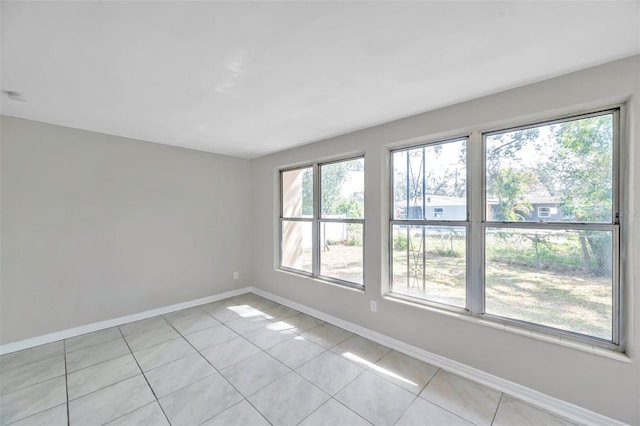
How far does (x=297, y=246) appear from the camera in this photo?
161 inches

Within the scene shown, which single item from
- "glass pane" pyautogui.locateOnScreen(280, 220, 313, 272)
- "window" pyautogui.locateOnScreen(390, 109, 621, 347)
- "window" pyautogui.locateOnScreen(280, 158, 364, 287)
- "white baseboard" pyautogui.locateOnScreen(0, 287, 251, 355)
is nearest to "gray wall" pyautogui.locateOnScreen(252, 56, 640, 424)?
"window" pyautogui.locateOnScreen(390, 109, 621, 347)

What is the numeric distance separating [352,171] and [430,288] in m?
1.64

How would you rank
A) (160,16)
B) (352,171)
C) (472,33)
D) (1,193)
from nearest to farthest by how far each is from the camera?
(160,16)
(472,33)
(1,193)
(352,171)

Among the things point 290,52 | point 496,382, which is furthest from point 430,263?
point 290,52

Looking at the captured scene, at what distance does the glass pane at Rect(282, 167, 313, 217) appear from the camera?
12.8 feet

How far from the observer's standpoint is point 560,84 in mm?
1854

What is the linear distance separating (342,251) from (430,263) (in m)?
1.16

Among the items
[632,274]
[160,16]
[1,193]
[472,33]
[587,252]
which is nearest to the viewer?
[160,16]

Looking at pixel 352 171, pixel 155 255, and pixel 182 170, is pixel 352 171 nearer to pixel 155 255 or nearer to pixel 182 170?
pixel 182 170

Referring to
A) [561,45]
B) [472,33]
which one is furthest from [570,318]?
[472,33]

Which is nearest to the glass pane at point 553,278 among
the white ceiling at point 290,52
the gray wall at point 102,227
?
the white ceiling at point 290,52

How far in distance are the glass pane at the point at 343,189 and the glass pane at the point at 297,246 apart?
0.51m

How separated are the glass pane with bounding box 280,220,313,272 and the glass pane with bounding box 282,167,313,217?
0.60 feet

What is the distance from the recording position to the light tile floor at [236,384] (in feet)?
5.92
